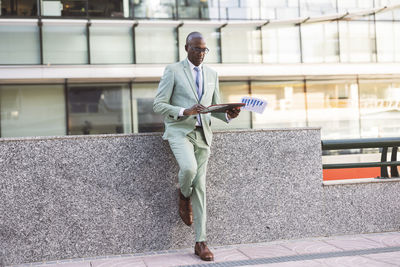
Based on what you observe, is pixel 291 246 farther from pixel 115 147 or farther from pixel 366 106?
pixel 366 106

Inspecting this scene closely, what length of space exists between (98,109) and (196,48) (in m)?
15.5

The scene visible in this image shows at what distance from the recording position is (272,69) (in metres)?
20.8

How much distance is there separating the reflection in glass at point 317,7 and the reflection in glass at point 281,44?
843 mm

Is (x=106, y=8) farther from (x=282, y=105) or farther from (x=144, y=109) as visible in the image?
(x=282, y=105)

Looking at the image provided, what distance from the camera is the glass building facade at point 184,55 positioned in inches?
737

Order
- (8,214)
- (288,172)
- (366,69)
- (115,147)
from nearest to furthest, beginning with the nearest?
(8,214) → (115,147) → (288,172) → (366,69)

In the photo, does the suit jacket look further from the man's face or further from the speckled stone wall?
the speckled stone wall

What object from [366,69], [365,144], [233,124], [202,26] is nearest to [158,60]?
[202,26]

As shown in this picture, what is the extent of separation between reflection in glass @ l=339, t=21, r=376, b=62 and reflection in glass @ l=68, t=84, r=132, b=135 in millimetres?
9784

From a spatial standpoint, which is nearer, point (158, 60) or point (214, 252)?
point (214, 252)

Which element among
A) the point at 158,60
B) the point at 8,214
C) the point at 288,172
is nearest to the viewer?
the point at 8,214

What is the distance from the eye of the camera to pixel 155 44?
19.6m

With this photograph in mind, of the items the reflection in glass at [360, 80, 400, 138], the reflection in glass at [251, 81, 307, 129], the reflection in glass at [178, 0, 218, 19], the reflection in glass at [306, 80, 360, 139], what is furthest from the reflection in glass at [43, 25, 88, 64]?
the reflection in glass at [360, 80, 400, 138]

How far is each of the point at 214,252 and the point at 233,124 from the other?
1600 centimetres
